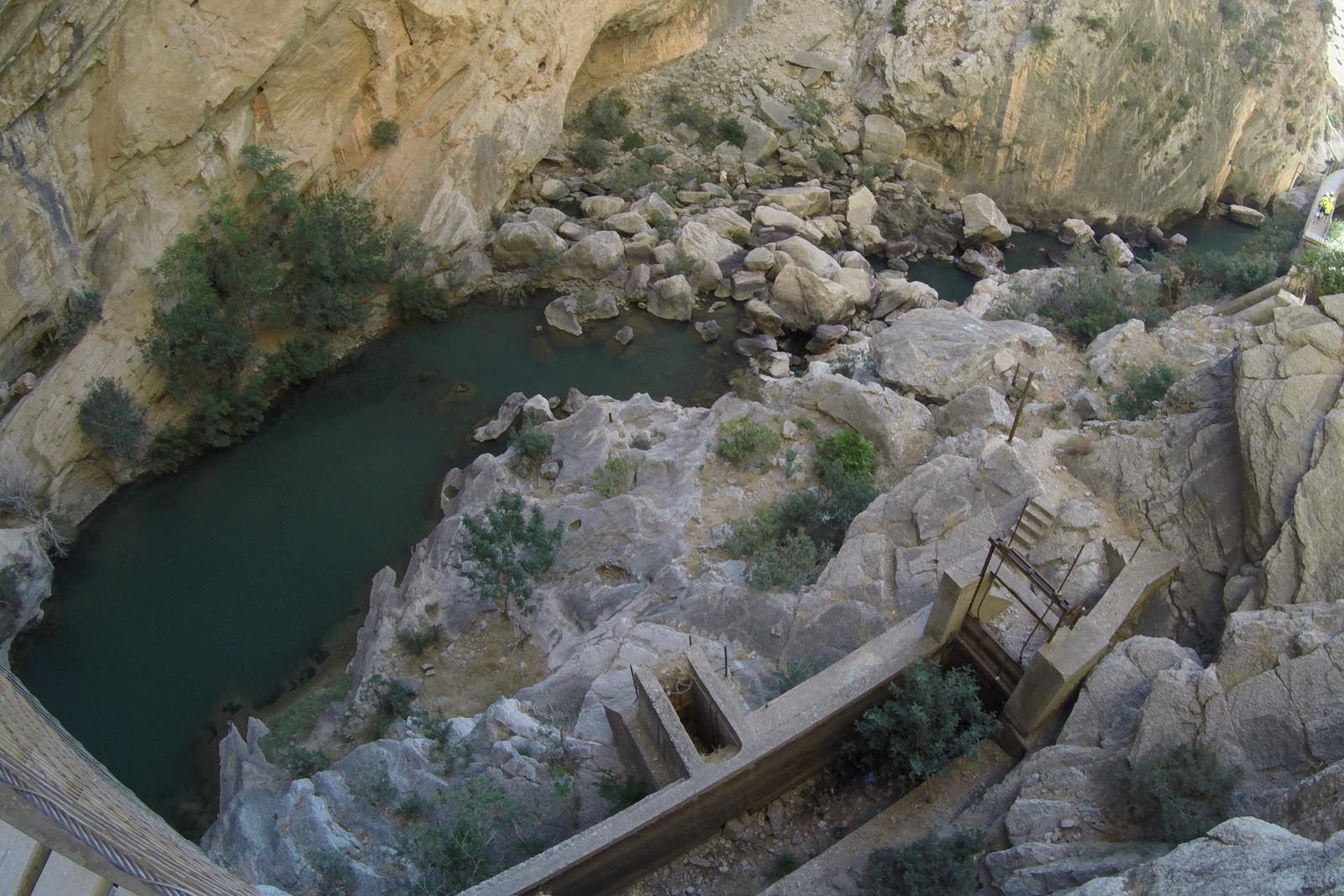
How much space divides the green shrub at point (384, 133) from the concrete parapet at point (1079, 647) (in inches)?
599

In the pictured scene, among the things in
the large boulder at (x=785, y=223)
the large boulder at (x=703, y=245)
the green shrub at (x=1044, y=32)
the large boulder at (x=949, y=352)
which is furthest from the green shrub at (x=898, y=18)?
the large boulder at (x=949, y=352)

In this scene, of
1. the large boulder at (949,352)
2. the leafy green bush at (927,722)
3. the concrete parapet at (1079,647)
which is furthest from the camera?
the large boulder at (949,352)

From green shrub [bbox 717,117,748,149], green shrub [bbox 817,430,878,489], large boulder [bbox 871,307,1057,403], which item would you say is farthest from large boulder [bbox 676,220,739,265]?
green shrub [bbox 817,430,878,489]

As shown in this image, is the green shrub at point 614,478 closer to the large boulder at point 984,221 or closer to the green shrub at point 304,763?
the green shrub at point 304,763

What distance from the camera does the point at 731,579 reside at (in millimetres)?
9781

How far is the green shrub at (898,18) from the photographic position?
2403cm

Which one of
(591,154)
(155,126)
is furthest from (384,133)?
(591,154)

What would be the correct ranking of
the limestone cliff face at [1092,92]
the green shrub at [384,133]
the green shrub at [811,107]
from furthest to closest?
the green shrub at [811,107]
the limestone cliff face at [1092,92]
the green shrub at [384,133]

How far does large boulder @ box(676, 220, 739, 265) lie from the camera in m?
19.2

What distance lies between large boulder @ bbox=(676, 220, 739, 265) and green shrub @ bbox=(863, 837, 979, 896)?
14258mm

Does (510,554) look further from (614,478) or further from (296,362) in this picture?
(296,362)

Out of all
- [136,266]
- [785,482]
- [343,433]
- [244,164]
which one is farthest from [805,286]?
[136,266]

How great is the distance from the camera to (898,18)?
24.2 metres

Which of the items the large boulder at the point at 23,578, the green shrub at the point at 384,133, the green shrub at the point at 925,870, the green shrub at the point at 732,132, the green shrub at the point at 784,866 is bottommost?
the green shrub at the point at 784,866
